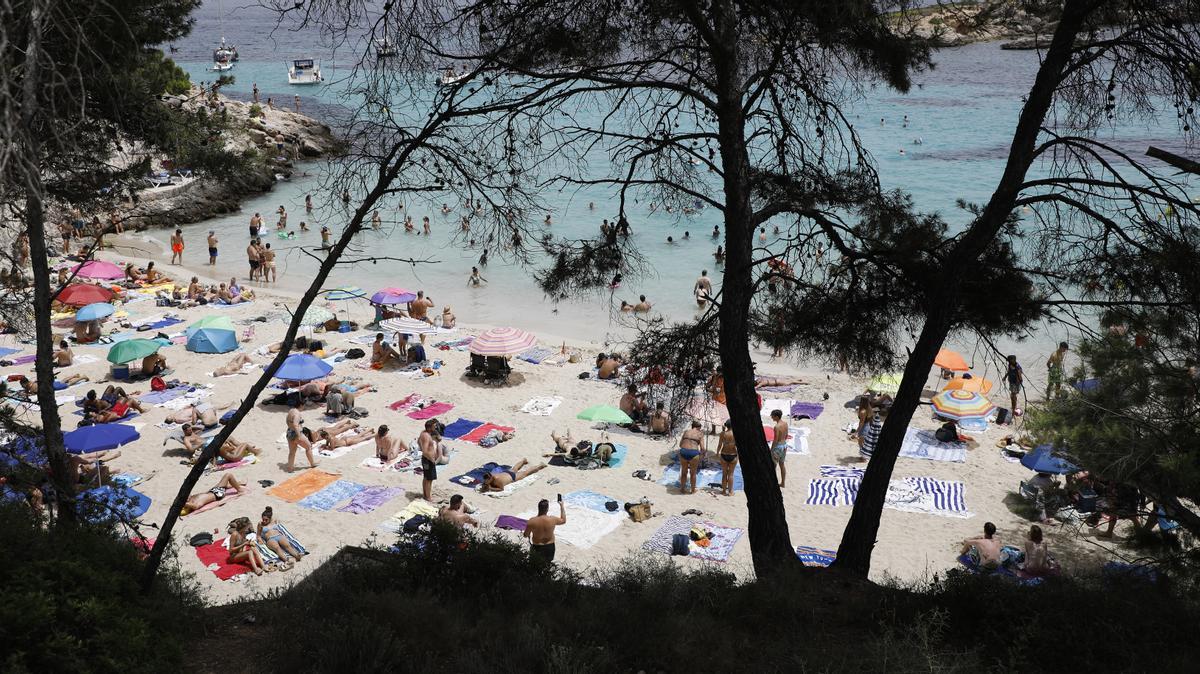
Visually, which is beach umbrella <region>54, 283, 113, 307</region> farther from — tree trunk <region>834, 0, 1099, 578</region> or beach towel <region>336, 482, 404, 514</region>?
tree trunk <region>834, 0, 1099, 578</region>

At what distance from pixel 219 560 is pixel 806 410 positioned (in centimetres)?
1067

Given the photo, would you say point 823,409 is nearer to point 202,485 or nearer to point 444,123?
point 202,485

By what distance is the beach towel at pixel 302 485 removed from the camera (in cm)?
1295

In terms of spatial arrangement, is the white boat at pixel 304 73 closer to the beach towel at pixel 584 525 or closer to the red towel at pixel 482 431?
the red towel at pixel 482 431

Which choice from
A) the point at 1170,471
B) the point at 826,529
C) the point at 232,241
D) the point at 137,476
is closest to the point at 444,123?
the point at 1170,471

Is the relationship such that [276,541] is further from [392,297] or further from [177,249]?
[177,249]

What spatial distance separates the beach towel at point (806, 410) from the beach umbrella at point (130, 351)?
12.4 metres

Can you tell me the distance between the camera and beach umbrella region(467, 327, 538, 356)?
17.7 meters

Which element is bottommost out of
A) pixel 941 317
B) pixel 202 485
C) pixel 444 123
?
pixel 202 485

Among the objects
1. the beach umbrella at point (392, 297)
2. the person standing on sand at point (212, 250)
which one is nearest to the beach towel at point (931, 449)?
the beach umbrella at point (392, 297)

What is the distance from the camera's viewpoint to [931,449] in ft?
49.7

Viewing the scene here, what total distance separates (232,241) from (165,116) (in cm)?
2758

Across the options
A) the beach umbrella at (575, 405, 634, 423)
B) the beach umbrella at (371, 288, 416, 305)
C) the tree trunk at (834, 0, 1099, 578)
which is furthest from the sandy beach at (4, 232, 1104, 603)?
the tree trunk at (834, 0, 1099, 578)

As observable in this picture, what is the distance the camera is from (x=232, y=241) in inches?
1309
